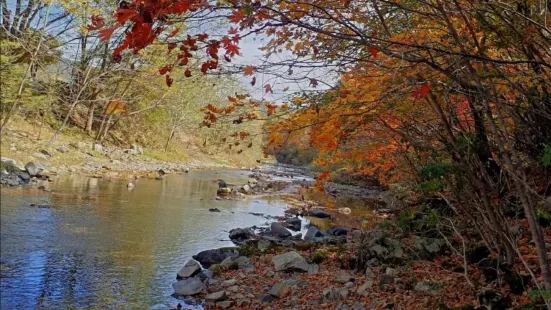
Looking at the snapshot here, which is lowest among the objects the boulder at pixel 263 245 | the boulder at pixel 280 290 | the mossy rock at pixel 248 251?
the mossy rock at pixel 248 251

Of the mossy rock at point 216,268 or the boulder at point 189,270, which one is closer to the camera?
the boulder at point 189,270

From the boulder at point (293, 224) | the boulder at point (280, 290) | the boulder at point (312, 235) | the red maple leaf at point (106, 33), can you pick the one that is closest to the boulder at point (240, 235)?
the boulder at point (312, 235)

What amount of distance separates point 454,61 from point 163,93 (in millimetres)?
24762

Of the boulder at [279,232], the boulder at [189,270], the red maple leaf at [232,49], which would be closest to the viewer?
the red maple leaf at [232,49]

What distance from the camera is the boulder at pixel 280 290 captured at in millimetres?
5766

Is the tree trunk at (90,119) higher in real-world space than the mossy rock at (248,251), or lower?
higher

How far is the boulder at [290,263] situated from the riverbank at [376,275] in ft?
0.06

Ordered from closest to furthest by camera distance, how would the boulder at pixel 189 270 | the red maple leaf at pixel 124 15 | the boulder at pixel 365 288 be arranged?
the red maple leaf at pixel 124 15, the boulder at pixel 365 288, the boulder at pixel 189 270

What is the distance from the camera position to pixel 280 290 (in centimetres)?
582

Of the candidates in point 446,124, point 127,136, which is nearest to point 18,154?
point 127,136

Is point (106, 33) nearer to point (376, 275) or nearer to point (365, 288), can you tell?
point (365, 288)

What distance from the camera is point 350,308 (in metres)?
4.86

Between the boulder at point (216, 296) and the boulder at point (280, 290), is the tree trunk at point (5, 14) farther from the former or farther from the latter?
the boulder at point (280, 290)

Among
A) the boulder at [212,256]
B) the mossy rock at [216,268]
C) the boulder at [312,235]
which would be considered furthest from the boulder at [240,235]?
the mossy rock at [216,268]
